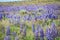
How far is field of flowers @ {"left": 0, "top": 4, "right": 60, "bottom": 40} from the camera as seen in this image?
1256 mm

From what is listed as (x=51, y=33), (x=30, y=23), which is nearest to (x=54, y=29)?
(x=51, y=33)

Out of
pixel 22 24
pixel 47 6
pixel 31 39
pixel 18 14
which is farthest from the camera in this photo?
pixel 47 6

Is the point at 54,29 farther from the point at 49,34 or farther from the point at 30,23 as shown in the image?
the point at 30,23

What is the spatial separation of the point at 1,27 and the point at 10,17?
0.62 ft

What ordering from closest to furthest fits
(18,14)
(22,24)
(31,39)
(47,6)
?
(31,39)
(22,24)
(18,14)
(47,6)

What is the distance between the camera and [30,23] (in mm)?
1371

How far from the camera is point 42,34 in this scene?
126 centimetres

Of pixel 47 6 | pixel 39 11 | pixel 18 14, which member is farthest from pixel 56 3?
pixel 18 14

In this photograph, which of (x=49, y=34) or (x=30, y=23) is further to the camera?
(x=30, y=23)

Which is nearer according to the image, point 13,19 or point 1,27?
point 1,27

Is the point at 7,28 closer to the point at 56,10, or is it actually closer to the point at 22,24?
the point at 22,24

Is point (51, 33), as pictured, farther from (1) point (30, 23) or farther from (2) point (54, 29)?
(1) point (30, 23)

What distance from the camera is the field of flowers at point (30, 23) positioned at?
1256 mm

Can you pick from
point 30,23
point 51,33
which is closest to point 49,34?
point 51,33
